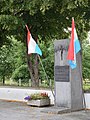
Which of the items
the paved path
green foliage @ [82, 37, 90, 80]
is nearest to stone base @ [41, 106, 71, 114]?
the paved path

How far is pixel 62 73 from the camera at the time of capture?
13.1 meters

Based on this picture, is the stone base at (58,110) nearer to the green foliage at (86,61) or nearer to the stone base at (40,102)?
the stone base at (40,102)

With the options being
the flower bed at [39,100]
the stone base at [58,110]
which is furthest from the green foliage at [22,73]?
the stone base at [58,110]

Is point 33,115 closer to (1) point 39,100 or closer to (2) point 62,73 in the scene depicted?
(1) point 39,100

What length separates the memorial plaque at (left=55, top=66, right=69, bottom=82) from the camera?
12898 mm

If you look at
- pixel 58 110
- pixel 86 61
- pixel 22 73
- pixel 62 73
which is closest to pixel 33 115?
pixel 58 110

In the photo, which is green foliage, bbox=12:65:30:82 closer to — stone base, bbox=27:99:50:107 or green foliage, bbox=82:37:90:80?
green foliage, bbox=82:37:90:80

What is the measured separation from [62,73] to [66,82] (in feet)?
Answer: 1.50

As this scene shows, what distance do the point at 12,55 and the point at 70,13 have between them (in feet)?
71.0

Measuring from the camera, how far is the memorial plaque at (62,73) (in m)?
12.9

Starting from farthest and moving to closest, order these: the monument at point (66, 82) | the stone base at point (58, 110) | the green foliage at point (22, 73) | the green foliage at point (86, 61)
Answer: the green foliage at point (86, 61) → the green foliage at point (22, 73) → the monument at point (66, 82) → the stone base at point (58, 110)

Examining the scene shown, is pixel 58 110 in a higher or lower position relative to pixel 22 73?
lower

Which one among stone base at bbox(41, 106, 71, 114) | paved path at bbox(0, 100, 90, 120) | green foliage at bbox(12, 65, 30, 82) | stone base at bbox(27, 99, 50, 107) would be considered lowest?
paved path at bbox(0, 100, 90, 120)

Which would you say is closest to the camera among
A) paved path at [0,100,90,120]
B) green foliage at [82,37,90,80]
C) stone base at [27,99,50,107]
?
paved path at [0,100,90,120]
